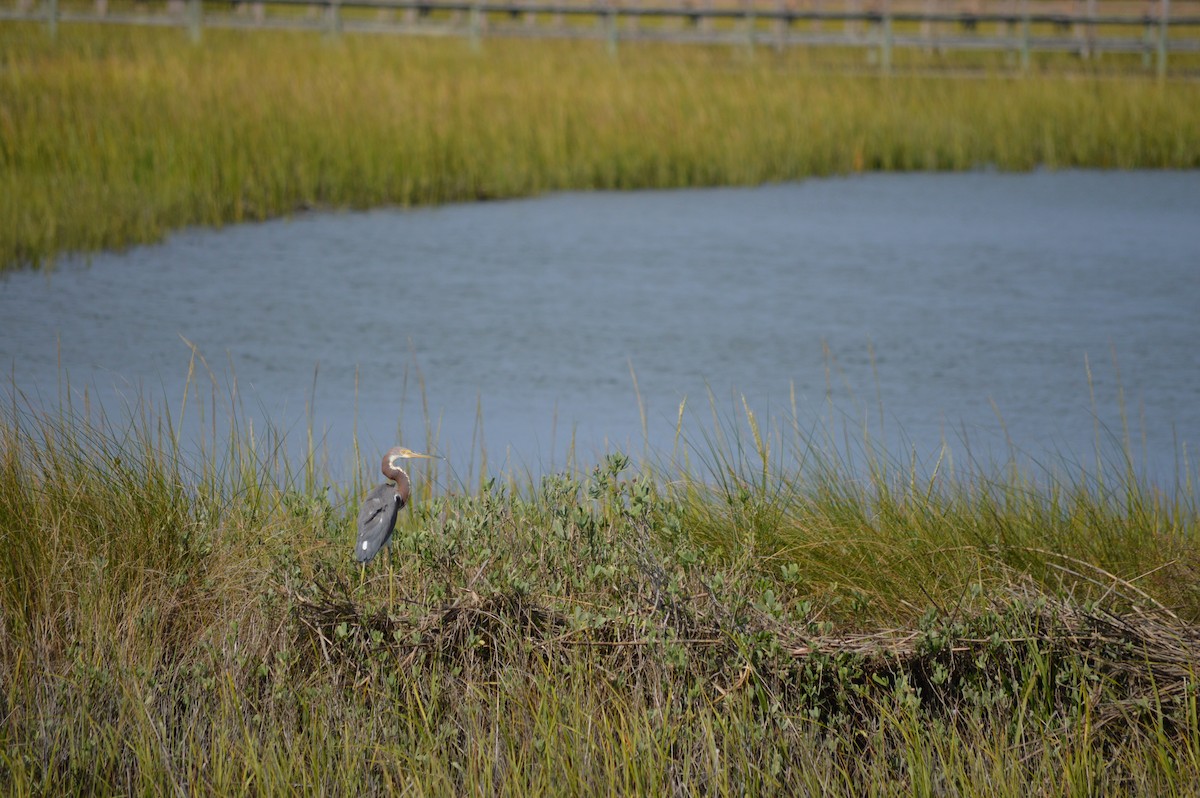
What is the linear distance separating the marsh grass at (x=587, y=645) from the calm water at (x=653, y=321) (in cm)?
91

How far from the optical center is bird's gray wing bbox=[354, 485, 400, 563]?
2.65 metres

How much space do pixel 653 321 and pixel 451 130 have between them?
4123 mm

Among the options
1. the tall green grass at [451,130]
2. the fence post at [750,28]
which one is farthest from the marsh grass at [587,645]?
the fence post at [750,28]

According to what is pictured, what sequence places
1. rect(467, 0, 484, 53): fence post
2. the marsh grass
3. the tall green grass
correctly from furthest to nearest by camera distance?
rect(467, 0, 484, 53): fence post → the tall green grass → the marsh grass

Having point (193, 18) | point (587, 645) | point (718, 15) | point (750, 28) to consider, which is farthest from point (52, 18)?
point (587, 645)

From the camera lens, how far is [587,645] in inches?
103

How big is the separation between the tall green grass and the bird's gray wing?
4.93 m

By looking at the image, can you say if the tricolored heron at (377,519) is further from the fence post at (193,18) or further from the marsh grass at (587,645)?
the fence post at (193,18)

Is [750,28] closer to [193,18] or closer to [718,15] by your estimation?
[718,15]

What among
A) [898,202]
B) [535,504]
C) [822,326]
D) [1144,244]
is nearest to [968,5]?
[898,202]

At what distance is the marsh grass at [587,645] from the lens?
2334mm

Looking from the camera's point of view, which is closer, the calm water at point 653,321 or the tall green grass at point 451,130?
the calm water at point 653,321

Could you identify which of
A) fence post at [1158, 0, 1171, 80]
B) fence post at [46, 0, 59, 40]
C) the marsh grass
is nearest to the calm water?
the marsh grass

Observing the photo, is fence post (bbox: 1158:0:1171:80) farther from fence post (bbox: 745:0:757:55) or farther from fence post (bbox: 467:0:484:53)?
fence post (bbox: 467:0:484:53)
